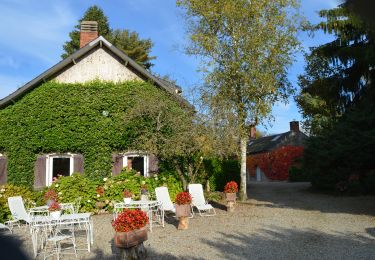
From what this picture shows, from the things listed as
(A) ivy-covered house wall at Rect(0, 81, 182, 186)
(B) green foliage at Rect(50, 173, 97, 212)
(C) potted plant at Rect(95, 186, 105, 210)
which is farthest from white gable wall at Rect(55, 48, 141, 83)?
(C) potted plant at Rect(95, 186, 105, 210)

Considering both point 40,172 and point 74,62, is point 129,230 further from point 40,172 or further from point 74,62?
point 74,62

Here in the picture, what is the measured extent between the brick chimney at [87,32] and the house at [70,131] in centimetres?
224

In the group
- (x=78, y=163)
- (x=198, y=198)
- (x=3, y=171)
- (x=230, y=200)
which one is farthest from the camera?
(x=78, y=163)

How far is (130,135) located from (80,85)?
9.14 feet

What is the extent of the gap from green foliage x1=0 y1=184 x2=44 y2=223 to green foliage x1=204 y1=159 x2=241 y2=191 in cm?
730

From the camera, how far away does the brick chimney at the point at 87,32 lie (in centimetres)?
1820

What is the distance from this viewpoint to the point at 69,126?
15.1m

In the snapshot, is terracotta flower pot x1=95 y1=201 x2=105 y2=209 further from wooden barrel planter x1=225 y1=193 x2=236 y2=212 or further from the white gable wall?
the white gable wall

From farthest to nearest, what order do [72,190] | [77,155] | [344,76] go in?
[344,76] → [77,155] → [72,190]

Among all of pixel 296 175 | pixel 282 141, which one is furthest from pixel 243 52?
pixel 282 141

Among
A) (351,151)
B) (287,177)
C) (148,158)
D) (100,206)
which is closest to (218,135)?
(148,158)

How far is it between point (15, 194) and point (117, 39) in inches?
1053

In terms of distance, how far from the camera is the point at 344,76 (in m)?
20.4

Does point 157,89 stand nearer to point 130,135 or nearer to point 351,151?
point 130,135
